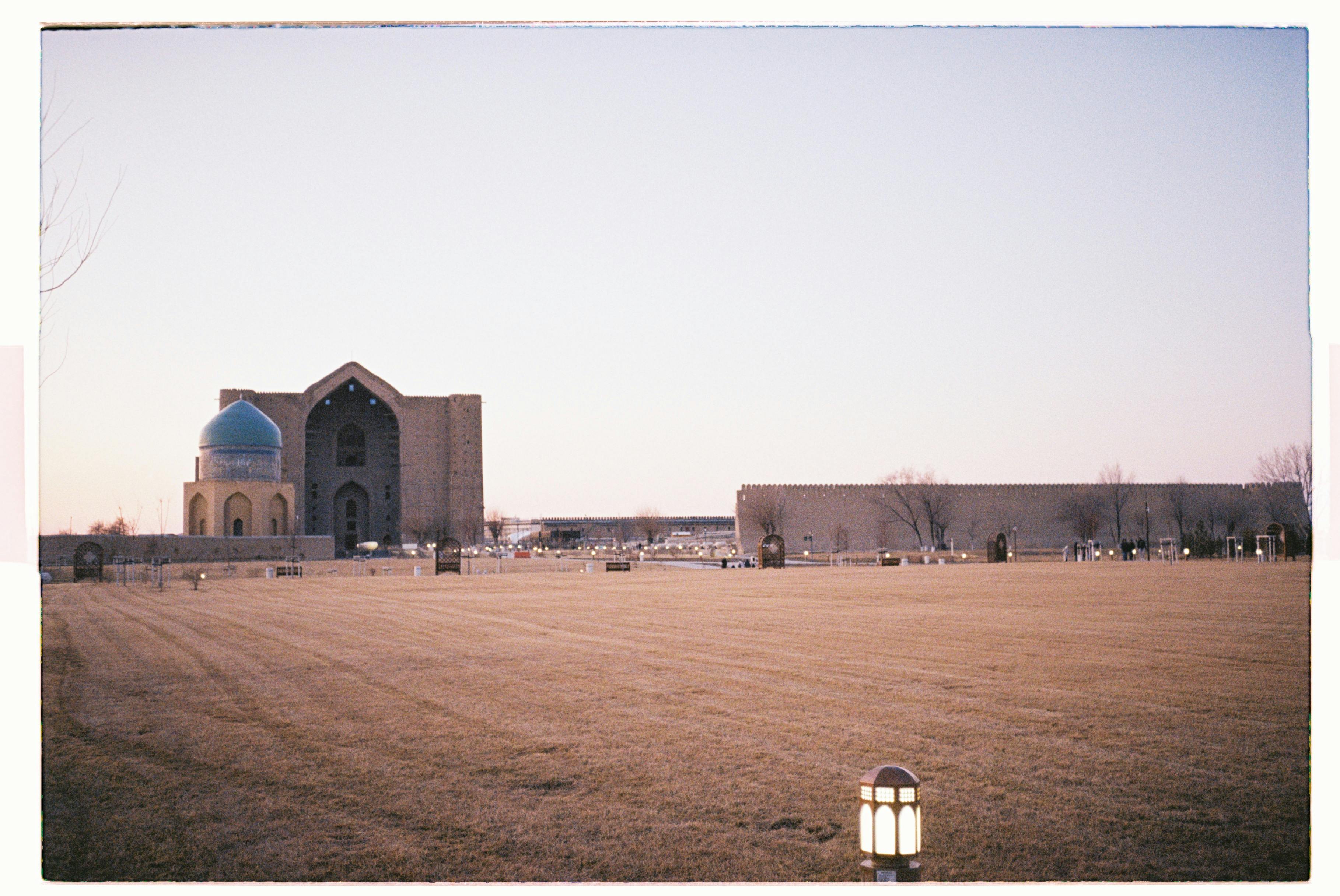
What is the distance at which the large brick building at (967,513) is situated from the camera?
1731 inches

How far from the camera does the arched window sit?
5403cm

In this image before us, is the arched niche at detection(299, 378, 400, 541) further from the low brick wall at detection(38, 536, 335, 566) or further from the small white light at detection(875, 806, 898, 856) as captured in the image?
the small white light at detection(875, 806, 898, 856)

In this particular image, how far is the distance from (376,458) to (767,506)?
19799 mm

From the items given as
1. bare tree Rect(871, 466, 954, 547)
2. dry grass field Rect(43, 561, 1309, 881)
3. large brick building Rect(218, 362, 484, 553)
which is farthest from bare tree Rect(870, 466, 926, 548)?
dry grass field Rect(43, 561, 1309, 881)

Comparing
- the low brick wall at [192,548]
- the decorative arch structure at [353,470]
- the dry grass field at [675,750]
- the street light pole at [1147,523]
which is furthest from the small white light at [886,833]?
the decorative arch structure at [353,470]

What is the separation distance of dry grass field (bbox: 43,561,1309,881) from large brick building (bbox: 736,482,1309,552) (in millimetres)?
35436

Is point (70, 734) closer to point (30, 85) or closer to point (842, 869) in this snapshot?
point (30, 85)

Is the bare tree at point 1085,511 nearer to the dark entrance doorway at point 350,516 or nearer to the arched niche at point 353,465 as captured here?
the arched niche at point 353,465

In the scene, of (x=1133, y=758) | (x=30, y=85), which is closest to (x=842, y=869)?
(x=1133, y=758)

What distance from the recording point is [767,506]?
46906 mm

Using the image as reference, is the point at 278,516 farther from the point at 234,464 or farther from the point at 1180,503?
the point at 1180,503

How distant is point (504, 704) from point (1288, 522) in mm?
28024

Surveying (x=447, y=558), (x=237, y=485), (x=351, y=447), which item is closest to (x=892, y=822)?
(x=447, y=558)

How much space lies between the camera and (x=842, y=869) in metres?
4.07
